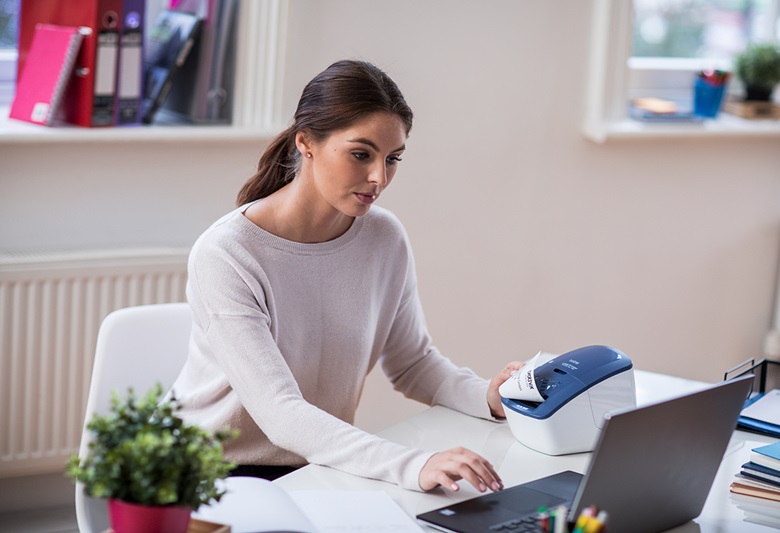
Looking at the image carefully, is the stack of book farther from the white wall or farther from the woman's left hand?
the white wall

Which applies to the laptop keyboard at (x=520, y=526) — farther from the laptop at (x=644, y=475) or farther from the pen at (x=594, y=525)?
the pen at (x=594, y=525)

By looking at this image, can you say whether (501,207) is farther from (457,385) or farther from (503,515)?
(503,515)

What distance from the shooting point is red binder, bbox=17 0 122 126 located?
2.47 m

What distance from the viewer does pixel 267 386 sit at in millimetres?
1624

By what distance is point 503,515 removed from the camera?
1.40 m

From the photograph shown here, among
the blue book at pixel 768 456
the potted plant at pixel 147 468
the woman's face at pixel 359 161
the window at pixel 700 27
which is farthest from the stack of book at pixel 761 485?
the window at pixel 700 27

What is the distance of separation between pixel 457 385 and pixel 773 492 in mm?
565

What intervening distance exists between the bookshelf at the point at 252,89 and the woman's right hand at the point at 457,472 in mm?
1392

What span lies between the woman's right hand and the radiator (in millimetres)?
1322

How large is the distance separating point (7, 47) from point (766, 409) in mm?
1952

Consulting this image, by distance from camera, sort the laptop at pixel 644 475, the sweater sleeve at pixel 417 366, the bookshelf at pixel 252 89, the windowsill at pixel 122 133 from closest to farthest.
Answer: the laptop at pixel 644 475 → the sweater sleeve at pixel 417 366 → the windowsill at pixel 122 133 → the bookshelf at pixel 252 89

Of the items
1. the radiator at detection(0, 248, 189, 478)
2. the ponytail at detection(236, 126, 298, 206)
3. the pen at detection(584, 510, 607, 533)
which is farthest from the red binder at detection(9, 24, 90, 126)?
the pen at detection(584, 510, 607, 533)

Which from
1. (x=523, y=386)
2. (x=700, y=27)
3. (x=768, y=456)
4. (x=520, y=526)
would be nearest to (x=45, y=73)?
(x=523, y=386)

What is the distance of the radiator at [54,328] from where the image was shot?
2502mm
